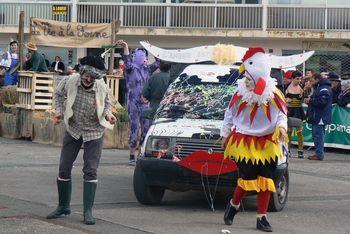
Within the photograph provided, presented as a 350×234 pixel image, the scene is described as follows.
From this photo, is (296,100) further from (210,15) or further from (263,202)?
(210,15)

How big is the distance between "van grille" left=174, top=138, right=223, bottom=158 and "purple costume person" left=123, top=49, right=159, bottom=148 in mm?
4034

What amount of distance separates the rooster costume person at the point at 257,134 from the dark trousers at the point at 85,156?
4.71 ft

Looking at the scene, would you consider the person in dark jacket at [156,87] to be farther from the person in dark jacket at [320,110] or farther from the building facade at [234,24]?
the building facade at [234,24]

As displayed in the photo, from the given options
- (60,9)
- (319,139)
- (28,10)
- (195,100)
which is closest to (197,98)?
(195,100)

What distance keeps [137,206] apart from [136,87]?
3.96 meters

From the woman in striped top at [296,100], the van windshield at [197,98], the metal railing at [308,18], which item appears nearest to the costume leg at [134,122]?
the van windshield at [197,98]

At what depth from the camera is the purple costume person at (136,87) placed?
12844 millimetres

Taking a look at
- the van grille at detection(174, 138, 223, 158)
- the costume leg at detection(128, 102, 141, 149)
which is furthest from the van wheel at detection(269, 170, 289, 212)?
the costume leg at detection(128, 102, 141, 149)

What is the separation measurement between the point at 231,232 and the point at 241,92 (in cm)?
154

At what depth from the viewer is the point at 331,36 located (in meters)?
32.3

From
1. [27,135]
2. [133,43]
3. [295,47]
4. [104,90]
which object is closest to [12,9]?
[133,43]

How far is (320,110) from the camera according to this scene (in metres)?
15.7

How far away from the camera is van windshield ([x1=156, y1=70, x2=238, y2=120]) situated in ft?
31.7

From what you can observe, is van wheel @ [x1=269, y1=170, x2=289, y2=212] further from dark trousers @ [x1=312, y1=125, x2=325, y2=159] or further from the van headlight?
dark trousers @ [x1=312, y1=125, x2=325, y2=159]
